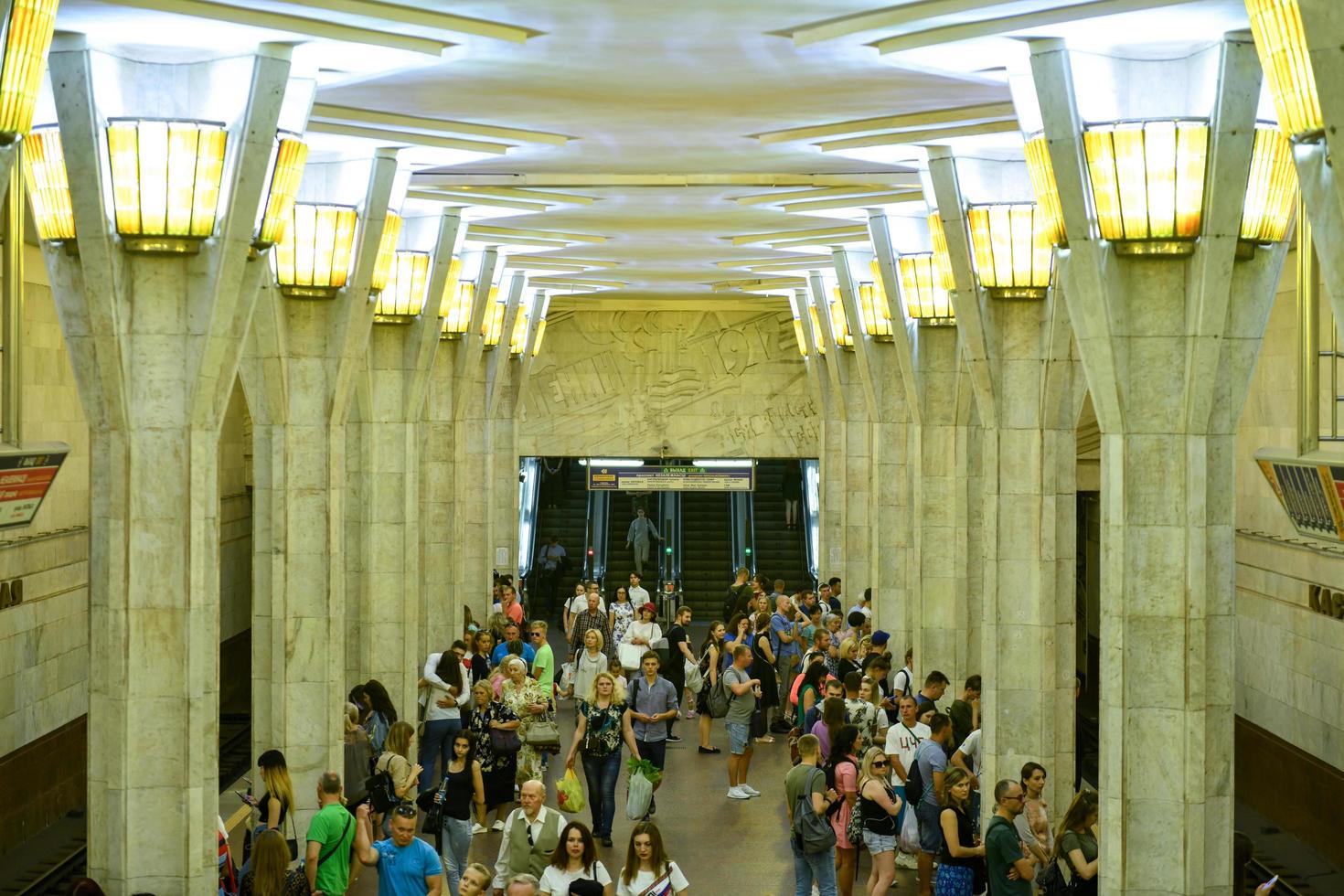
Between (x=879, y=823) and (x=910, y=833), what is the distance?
0.56 meters

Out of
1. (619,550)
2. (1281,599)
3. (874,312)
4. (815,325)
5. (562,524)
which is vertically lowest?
(619,550)

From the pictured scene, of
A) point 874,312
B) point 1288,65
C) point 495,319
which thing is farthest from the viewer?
point 495,319

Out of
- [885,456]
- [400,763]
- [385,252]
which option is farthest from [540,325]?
[400,763]

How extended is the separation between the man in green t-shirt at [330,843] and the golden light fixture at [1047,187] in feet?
15.7

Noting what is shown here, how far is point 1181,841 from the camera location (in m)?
8.82

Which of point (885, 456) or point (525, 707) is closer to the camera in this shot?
point (525, 707)

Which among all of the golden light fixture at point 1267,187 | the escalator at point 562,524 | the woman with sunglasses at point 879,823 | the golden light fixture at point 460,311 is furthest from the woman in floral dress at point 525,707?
the escalator at point 562,524

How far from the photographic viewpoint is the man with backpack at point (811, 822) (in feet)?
34.4

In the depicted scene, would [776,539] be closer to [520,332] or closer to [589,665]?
[520,332]

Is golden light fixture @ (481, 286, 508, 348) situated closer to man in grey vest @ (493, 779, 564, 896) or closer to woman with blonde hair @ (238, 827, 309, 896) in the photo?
man in grey vest @ (493, 779, 564, 896)

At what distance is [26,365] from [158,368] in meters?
5.73

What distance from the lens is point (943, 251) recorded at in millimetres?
13188

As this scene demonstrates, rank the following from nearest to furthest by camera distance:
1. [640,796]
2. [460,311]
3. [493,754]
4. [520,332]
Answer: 1. [493,754]
2. [640,796]
3. [460,311]
4. [520,332]

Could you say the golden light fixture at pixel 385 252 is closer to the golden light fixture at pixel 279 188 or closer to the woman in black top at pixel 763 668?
the golden light fixture at pixel 279 188
